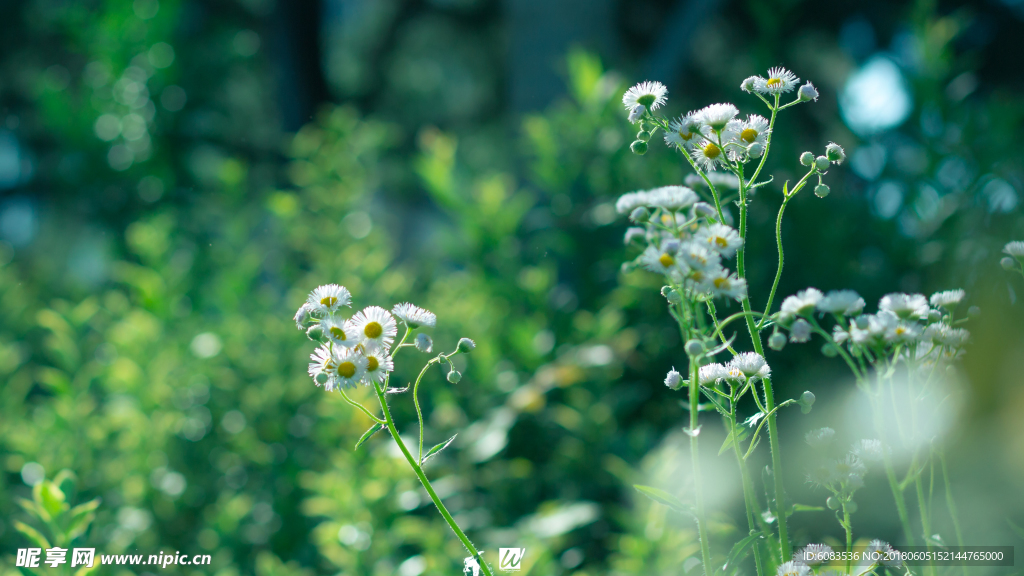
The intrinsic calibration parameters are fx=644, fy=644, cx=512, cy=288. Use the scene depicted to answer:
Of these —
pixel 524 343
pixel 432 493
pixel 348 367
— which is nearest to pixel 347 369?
pixel 348 367

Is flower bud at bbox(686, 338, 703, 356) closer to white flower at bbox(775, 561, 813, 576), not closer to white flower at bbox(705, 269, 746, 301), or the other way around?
white flower at bbox(705, 269, 746, 301)

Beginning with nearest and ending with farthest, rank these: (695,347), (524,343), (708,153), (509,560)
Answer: (695,347)
(708,153)
(509,560)
(524,343)

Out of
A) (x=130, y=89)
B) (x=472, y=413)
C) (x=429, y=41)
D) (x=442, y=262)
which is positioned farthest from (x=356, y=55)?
(x=472, y=413)

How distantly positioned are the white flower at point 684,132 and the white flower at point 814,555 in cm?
31

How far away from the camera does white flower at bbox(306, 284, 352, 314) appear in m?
0.51

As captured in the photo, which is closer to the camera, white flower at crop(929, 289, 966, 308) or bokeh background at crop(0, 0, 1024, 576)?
white flower at crop(929, 289, 966, 308)

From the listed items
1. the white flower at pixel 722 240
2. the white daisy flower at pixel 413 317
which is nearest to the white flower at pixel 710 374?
the white flower at pixel 722 240

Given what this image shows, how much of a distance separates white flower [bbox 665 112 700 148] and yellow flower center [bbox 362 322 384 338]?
27 cm

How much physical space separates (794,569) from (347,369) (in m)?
0.34

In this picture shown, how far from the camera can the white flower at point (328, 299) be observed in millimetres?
513

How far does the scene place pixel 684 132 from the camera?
50 cm

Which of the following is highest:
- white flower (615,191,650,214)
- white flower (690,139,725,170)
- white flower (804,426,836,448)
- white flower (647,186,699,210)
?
white flower (690,139,725,170)

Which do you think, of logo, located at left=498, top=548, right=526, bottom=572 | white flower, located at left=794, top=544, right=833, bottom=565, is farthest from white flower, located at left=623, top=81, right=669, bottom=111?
logo, located at left=498, top=548, right=526, bottom=572

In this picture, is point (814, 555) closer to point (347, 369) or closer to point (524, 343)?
point (347, 369)
